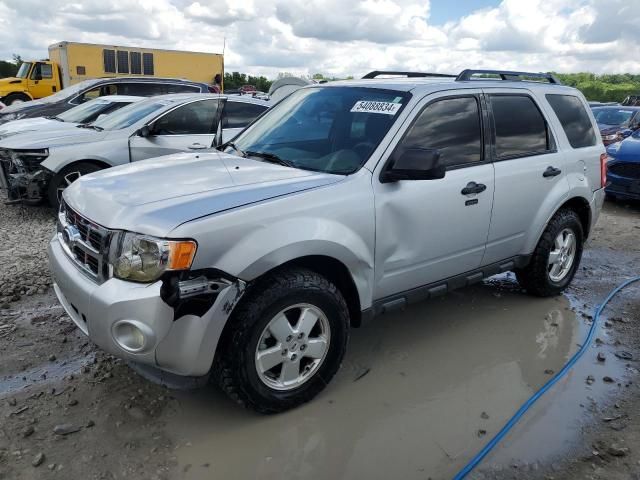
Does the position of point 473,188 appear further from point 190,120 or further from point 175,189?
point 190,120

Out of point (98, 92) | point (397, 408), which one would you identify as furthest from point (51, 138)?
Answer: point (98, 92)

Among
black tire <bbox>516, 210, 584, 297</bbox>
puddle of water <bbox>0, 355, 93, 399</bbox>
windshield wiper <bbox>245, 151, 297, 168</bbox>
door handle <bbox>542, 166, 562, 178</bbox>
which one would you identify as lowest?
puddle of water <bbox>0, 355, 93, 399</bbox>

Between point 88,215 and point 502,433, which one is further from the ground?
point 88,215

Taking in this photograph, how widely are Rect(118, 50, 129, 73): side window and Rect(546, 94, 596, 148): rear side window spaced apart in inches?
Result: 781

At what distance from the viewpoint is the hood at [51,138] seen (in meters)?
6.71

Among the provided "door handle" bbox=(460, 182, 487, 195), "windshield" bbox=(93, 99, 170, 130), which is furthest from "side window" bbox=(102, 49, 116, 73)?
"door handle" bbox=(460, 182, 487, 195)

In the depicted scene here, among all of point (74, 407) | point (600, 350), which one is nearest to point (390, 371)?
point (600, 350)

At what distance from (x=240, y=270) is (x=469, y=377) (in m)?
1.84

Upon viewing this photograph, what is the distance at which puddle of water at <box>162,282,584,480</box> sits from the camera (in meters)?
2.76

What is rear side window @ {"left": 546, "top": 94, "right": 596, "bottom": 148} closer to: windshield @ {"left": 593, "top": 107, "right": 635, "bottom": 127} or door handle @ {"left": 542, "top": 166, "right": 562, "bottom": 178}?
door handle @ {"left": 542, "top": 166, "right": 562, "bottom": 178}

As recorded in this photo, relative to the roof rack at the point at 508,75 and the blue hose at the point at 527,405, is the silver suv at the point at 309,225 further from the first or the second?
the blue hose at the point at 527,405

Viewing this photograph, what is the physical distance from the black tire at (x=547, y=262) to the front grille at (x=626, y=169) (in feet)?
15.0

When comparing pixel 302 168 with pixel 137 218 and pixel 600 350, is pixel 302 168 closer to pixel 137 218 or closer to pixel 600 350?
pixel 137 218

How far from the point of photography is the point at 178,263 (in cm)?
253
